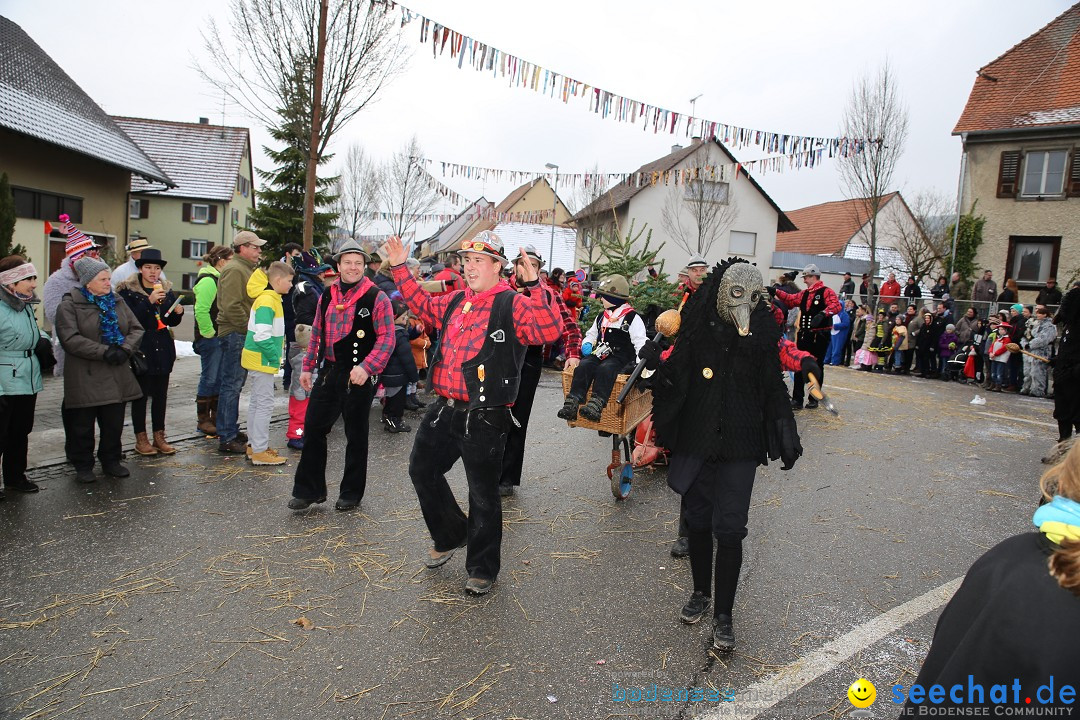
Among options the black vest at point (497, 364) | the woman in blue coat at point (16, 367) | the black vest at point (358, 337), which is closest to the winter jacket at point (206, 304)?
the woman in blue coat at point (16, 367)

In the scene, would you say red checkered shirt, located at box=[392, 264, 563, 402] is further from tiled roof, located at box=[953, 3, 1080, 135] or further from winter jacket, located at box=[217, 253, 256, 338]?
tiled roof, located at box=[953, 3, 1080, 135]

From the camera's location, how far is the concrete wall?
75.7 ft

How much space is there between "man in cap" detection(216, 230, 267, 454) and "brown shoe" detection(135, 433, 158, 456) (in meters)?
0.63

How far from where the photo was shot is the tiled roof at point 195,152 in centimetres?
3981

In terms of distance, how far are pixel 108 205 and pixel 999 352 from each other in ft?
78.3

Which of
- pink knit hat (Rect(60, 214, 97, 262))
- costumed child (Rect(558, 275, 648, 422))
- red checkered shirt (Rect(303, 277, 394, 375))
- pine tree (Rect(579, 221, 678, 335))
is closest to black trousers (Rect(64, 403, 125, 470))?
pink knit hat (Rect(60, 214, 97, 262))

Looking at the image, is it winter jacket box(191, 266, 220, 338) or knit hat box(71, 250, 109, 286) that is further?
winter jacket box(191, 266, 220, 338)

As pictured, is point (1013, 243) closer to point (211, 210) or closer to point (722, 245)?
point (722, 245)

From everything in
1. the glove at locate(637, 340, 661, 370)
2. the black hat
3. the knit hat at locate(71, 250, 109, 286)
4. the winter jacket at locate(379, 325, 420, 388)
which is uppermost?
the black hat

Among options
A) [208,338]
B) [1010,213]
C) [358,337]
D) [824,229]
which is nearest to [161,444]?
[208,338]

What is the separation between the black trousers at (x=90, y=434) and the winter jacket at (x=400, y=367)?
2780 millimetres

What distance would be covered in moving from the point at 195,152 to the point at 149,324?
40.0 m

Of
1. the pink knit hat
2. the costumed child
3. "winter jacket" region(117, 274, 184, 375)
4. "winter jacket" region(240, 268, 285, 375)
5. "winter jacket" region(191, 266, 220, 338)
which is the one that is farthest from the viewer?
"winter jacket" region(191, 266, 220, 338)

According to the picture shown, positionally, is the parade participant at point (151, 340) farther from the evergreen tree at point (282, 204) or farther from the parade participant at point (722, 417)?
the evergreen tree at point (282, 204)
